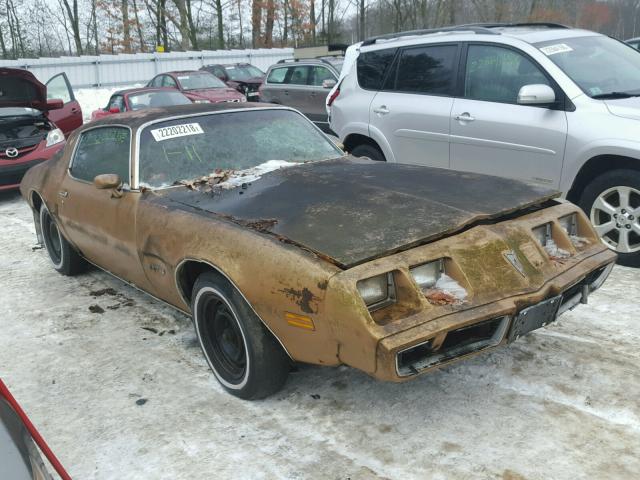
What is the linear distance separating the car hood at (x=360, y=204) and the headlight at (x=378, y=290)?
99mm

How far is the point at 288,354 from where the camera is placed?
2814 millimetres

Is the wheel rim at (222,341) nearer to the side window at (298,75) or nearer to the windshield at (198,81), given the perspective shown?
the side window at (298,75)

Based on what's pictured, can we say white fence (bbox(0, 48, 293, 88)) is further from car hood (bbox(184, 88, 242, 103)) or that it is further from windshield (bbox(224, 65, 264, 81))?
car hood (bbox(184, 88, 242, 103))

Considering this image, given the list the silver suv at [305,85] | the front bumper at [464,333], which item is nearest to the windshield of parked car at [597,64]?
the front bumper at [464,333]

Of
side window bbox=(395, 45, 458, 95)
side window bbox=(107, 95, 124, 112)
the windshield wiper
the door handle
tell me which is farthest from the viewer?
side window bbox=(107, 95, 124, 112)

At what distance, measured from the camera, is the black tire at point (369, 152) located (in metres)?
6.55

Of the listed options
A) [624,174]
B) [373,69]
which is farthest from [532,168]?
[373,69]

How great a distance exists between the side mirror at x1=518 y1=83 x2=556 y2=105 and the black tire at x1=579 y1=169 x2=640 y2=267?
0.75 m

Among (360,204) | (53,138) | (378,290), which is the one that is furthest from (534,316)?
(53,138)

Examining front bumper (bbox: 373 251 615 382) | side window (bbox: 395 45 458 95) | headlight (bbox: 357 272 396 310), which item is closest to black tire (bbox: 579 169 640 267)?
side window (bbox: 395 45 458 95)

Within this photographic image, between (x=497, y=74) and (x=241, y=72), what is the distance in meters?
16.2

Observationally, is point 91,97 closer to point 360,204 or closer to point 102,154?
point 102,154

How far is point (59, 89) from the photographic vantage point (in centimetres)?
1114

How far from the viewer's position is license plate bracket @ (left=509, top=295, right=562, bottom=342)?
2637 millimetres
